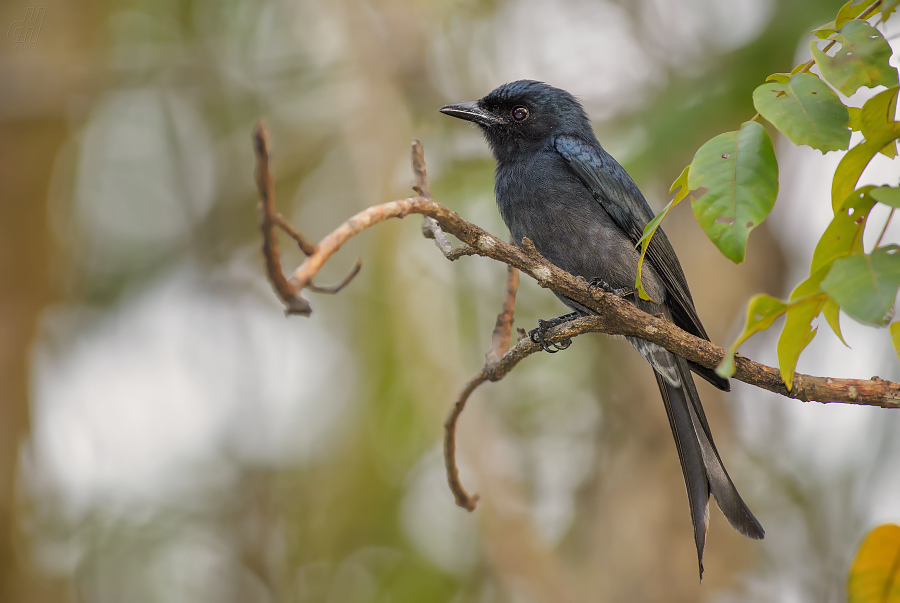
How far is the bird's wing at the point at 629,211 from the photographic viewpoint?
11.2ft

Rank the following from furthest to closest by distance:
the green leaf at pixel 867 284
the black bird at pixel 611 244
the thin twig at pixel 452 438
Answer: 1. the black bird at pixel 611 244
2. the thin twig at pixel 452 438
3. the green leaf at pixel 867 284

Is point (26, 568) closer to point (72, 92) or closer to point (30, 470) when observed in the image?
point (30, 470)

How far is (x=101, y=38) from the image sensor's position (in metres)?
6.86

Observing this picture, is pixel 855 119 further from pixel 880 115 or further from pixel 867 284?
pixel 867 284

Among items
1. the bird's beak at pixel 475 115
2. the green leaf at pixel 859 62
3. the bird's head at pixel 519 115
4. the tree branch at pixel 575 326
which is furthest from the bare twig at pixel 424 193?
the bird's beak at pixel 475 115

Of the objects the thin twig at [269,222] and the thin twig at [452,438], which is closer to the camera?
the thin twig at [269,222]

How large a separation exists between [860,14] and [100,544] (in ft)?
21.1

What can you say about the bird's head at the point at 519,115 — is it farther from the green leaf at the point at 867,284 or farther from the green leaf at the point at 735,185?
the green leaf at the point at 867,284

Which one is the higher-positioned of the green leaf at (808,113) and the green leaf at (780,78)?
the green leaf at (780,78)

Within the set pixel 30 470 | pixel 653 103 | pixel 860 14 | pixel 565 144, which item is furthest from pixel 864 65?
pixel 30 470

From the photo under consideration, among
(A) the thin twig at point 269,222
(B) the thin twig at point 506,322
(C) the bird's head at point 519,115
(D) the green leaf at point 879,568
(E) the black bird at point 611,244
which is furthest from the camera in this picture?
(C) the bird's head at point 519,115

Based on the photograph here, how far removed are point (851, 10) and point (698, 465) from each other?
6.98ft

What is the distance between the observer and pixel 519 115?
4164 millimetres

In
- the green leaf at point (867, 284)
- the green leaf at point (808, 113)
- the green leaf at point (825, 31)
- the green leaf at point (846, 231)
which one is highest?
the green leaf at point (825, 31)
